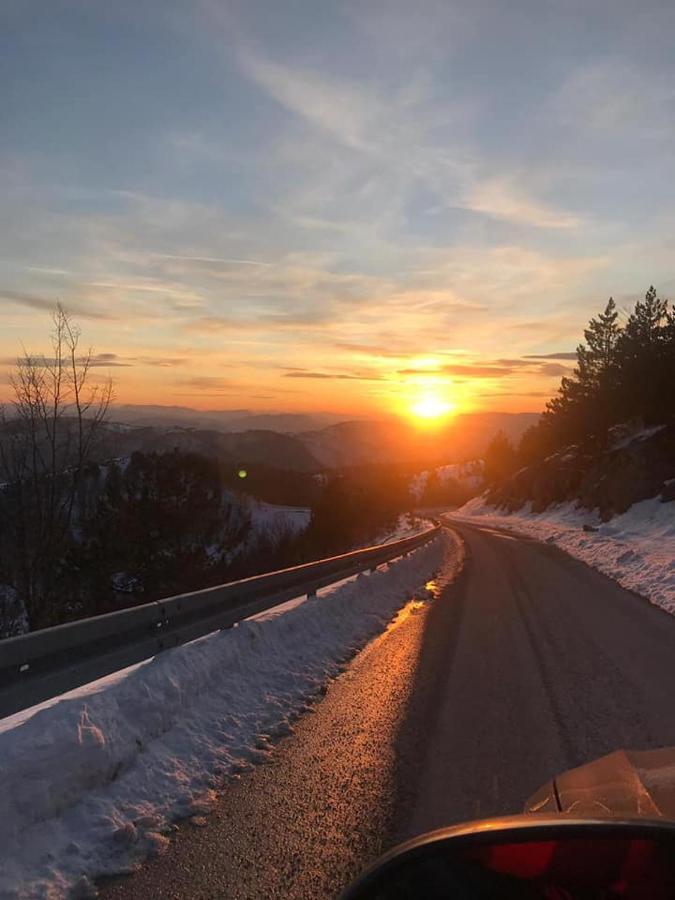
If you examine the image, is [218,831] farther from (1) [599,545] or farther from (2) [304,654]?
(1) [599,545]

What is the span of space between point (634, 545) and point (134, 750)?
74.9 feet

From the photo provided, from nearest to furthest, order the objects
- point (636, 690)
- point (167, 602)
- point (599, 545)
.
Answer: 1. point (167, 602)
2. point (636, 690)
3. point (599, 545)

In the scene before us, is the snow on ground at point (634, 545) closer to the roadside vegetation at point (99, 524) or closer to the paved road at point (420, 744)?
the paved road at point (420, 744)

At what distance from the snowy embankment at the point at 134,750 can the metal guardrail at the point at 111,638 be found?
155 millimetres

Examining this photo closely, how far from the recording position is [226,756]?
5.04 m

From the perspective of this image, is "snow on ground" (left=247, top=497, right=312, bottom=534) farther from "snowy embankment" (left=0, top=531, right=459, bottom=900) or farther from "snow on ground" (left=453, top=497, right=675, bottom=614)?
"snowy embankment" (left=0, top=531, right=459, bottom=900)

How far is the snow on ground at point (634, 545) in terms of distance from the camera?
51.4 feet

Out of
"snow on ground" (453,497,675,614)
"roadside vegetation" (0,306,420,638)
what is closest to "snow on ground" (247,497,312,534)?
"roadside vegetation" (0,306,420,638)

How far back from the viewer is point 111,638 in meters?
5.50

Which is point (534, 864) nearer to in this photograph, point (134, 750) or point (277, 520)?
point (134, 750)

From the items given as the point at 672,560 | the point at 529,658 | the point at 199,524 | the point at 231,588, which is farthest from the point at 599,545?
the point at 231,588

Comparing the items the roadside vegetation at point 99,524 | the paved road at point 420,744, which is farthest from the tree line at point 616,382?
the paved road at point 420,744

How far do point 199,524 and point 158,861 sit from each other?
24989 millimetres

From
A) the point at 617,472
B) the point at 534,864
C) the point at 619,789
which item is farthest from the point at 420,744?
the point at 617,472
